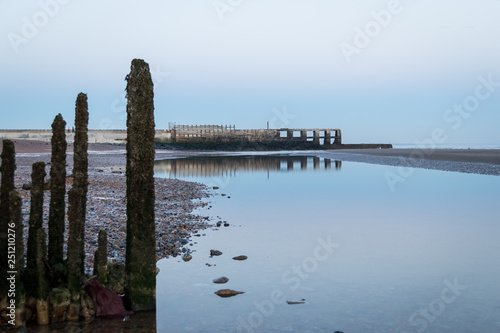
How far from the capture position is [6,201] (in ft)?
26.2

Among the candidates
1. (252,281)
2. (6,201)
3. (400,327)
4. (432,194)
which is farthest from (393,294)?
(432,194)

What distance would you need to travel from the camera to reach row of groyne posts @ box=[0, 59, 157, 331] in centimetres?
751

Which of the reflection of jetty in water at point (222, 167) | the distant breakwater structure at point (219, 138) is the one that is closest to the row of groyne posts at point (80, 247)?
the reflection of jetty in water at point (222, 167)

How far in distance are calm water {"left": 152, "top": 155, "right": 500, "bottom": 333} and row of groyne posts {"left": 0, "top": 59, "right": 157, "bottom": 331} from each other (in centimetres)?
98

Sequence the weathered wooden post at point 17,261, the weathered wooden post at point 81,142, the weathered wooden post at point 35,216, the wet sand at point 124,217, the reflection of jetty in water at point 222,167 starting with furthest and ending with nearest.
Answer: the reflection of jetty in water at point 222,167 < the wet sand at point 124,217 < the weathered wooden post at point 81,142 < the weathered wooden post at point 35,216 < the weathered wooden post at point 17,261

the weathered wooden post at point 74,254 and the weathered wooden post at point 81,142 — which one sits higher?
the weathered wooden post at point 81,142

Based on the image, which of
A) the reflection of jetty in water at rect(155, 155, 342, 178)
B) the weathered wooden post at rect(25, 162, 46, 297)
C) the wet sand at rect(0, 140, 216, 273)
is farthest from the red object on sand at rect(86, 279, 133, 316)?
the reflection of jetty in water at rect(155, 155, 342, 178)

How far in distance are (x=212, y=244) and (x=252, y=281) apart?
11.3 feet

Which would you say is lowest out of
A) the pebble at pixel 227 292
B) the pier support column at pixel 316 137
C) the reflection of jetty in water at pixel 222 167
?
the pebble at pixel 227 292

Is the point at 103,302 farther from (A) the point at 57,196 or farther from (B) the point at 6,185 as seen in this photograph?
(B) the point at 6,185

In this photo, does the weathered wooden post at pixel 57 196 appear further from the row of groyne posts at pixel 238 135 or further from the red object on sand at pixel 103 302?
the row of groyne posts at pixel 238 135

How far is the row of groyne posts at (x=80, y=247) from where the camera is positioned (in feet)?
24.6

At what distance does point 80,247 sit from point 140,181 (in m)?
1.38

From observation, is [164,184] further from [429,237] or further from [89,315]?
[89,315]
